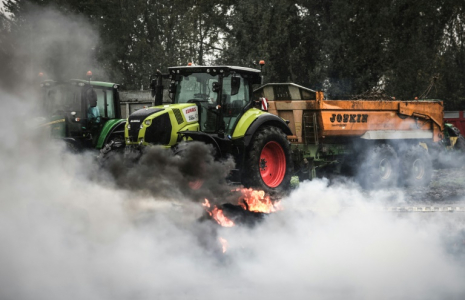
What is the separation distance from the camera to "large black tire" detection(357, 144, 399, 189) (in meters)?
15.5

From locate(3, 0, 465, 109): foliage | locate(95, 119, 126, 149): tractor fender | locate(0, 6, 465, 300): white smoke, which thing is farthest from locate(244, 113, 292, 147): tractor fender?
locate(3, 0, 465, 109): foliage

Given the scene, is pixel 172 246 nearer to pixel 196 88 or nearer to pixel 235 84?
pixel 235 84

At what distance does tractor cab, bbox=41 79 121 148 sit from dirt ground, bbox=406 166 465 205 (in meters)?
7.31

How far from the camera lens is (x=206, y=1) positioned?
121 ft

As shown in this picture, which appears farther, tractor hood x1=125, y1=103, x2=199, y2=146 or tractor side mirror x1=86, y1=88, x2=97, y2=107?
tractor side mirror x1=86, y1=88, x2=97, y2=107

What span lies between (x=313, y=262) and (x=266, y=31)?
21.5m

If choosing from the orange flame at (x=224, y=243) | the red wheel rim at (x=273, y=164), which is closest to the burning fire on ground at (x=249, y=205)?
the orange flame at (x=224, y=243)

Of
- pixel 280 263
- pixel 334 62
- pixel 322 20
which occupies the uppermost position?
pixel 322 20

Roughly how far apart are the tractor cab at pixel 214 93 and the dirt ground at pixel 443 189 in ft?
17.2

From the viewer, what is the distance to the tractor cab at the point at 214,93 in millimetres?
10945

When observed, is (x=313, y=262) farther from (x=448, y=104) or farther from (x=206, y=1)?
(x=206, y=1)

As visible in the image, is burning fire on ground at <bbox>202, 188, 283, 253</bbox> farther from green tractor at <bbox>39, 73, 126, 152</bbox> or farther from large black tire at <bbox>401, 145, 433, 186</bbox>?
large black tire at <bbox>401, 145, 433, 186</bbox>

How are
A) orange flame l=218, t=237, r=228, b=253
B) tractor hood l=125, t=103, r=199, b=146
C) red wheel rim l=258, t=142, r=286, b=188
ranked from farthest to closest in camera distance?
1. red wheel rim l=258, t=142, r=286, b=188
2. tractor hood l=125, t=103, r=199, b=146
3. orange flame l=218, t=237, r=228, b=253

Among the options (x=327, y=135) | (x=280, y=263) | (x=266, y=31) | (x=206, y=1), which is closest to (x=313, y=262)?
(x=280, y=263)
